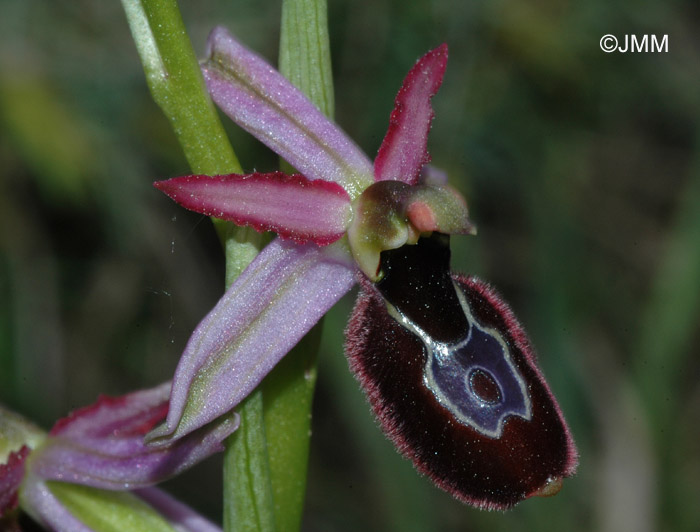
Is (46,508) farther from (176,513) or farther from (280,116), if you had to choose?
(280,116)

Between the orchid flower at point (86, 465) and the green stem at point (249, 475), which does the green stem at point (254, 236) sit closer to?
the green stem at point (249, 475)

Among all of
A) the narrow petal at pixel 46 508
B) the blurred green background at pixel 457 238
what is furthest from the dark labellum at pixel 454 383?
the blurred green background at pixel 457 238

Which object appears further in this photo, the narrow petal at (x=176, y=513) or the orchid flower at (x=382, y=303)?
the narrow petal at (x=176, y=513)

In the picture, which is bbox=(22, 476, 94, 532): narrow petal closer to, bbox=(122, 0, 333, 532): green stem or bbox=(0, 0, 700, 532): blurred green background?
bbox=(122, 0, 333, 532): green stem

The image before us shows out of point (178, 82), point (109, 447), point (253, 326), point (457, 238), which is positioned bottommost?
point (109, 447)

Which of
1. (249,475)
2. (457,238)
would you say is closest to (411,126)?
(249,475)

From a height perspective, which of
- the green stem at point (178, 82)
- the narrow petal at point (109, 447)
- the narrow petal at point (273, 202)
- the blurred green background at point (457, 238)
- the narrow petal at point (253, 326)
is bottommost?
the narrow petal at point (109, 447)
